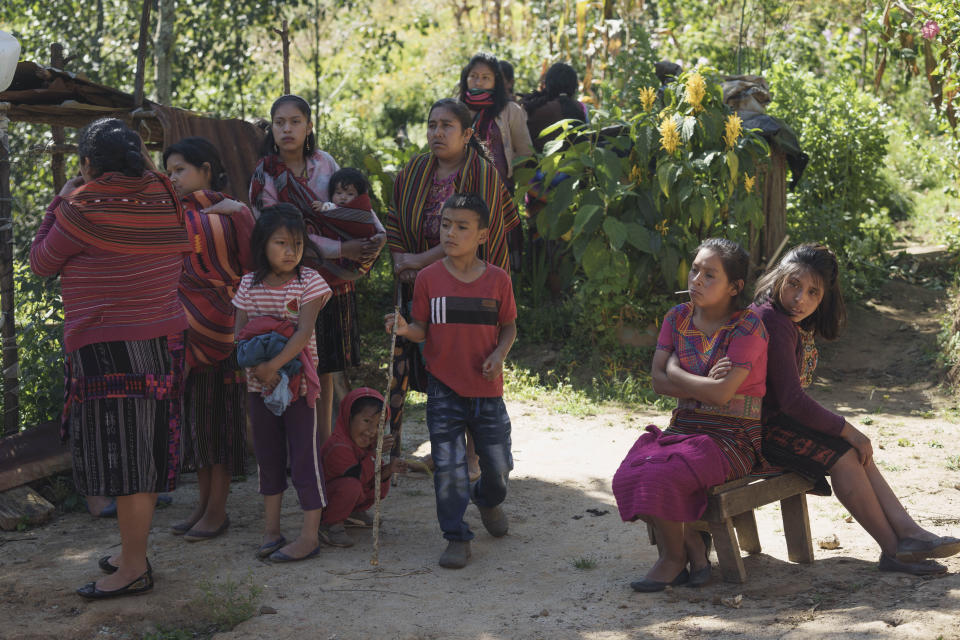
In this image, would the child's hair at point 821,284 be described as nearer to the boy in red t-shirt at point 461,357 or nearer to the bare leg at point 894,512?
the bare leg at point 894,512

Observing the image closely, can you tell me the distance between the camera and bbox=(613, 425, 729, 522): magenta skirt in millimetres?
3418

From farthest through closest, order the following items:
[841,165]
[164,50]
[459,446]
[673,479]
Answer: [841,165], [164,50], [459,446], [673,479]

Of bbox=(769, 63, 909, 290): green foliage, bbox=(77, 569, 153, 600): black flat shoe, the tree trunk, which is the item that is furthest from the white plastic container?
bbox=(769, 63, 909, 290): green foliage

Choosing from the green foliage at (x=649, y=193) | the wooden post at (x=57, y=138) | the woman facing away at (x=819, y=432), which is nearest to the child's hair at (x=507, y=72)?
the green foliage at (x=649, y=193)

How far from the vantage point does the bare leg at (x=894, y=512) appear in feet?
11.7

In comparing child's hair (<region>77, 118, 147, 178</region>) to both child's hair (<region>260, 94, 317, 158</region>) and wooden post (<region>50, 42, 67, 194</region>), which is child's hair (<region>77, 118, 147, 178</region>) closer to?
child's hair (<region>260, 94, 317, 158</region>)

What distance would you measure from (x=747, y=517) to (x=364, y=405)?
1.67m

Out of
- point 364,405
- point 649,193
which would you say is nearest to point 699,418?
point 364,405

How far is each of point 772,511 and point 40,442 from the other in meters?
3.54

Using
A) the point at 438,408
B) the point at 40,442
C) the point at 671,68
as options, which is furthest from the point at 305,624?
the point at 671,68

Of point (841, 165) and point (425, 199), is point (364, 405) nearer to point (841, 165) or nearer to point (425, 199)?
point (425, 199)

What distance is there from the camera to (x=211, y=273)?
418 centimetres

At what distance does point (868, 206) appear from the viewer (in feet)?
28.5

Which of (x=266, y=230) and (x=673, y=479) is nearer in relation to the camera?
(x=673, y=479)
